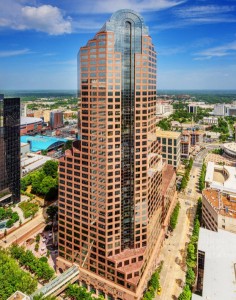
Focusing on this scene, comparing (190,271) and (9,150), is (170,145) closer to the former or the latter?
(9,150)

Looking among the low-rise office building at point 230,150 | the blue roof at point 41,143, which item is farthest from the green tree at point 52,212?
the low-rise office building at point 230,150

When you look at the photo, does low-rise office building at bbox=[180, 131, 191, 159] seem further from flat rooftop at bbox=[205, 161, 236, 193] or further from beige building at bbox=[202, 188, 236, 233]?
beige building at bbox=[202, 188, 236, 233]

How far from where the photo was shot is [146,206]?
54250 mm

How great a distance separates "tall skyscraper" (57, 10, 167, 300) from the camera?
1865 inches

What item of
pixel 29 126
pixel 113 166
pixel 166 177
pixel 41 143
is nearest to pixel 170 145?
pixel 166 177

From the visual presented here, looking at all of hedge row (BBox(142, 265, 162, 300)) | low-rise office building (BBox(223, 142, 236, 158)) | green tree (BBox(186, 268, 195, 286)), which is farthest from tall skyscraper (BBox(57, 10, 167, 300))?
low-rise office building (BBox(223, 142, 236, 158))

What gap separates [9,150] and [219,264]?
72229 mm

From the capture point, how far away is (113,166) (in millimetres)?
49625

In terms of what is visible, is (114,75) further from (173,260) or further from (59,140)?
(59,140)

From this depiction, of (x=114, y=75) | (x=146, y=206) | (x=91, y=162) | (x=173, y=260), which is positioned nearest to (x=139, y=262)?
(x=146, y=206)

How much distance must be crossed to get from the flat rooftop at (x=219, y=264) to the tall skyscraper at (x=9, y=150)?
65249mm

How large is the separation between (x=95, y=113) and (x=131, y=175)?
49.6 ft

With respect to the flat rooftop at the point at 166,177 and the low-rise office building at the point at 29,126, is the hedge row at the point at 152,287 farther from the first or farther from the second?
the low-rise office building at the point at 29,126

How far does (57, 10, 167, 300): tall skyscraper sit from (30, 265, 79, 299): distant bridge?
1992 millimetres
